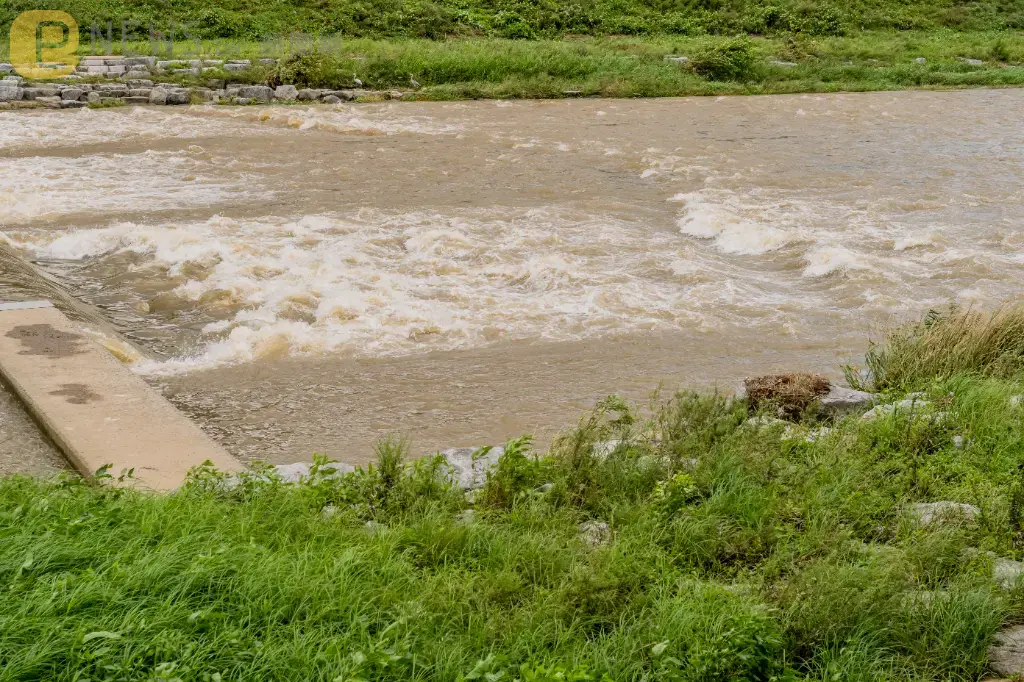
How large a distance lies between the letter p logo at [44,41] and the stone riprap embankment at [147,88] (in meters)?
0.71

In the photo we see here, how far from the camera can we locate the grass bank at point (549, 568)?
3.58 m

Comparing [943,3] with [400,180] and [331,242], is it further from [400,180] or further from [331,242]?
[331,242]

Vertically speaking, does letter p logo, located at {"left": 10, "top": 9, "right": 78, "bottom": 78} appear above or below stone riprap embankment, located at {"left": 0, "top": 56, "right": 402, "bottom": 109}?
above

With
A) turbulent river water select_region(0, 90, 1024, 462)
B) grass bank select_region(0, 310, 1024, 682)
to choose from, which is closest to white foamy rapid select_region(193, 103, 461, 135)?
turbulent river water select_region(0, 90, 1024, 462)

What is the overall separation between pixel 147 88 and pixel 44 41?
279 inches

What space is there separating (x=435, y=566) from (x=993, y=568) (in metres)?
2.60

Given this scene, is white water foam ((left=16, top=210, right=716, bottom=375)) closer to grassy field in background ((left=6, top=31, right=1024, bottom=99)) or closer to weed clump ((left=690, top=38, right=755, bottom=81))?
grassy field in background ((left=6, top=31, right=1024, bottom=99))

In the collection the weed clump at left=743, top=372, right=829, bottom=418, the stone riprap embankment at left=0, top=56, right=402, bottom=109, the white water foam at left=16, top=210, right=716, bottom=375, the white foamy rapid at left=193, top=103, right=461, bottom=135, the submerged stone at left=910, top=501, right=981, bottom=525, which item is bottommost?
the white water foam at left=16, top=210, right=716, bottom=375

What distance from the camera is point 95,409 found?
6.34 meters

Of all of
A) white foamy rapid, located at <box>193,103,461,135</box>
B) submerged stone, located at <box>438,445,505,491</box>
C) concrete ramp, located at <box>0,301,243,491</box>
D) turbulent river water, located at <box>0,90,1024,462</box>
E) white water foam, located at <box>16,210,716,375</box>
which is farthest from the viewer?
white foamy rapid, located at <box>193,103,461,135</box>

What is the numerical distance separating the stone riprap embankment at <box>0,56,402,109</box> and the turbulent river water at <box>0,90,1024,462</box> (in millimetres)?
1267

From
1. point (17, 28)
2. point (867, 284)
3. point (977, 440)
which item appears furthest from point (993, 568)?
point (17, 28)

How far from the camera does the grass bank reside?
358 cm

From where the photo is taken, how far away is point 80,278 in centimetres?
1141
